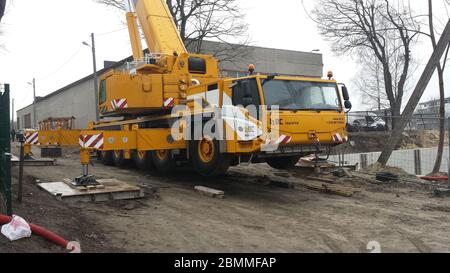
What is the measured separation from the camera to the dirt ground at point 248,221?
575 cm

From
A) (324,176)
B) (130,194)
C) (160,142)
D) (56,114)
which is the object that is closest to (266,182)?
(324,176)

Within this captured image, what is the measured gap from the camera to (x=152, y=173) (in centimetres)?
1324

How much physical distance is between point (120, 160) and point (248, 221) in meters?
8.47

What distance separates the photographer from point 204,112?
31.8ft

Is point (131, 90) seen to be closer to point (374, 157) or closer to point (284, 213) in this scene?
point (284, 213)

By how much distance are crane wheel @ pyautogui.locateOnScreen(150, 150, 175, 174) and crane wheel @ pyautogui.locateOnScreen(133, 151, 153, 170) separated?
7.3 inches

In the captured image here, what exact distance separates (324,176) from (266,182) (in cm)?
190

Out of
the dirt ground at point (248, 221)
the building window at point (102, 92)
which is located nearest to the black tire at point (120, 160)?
the building window at point (102, 92)

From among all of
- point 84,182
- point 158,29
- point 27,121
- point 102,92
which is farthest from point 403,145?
point 27,121

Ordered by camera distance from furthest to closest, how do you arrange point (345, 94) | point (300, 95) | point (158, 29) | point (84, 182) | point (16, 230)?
point (158, 29) → point (345, 94) → point (300, 95) → point (84, 182) → point (16, 230)

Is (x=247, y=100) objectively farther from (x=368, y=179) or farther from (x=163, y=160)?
(x=368, y=179)

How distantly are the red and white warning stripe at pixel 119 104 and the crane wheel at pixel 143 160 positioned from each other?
1.61 meters

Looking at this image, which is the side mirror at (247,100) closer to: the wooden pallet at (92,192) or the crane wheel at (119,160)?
the wooden pallet at (92,192)

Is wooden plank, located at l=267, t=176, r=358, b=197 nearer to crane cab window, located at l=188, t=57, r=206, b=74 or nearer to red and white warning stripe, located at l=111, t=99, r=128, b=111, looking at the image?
crane cab window, located at l=188, t=57, r=206, b=74
